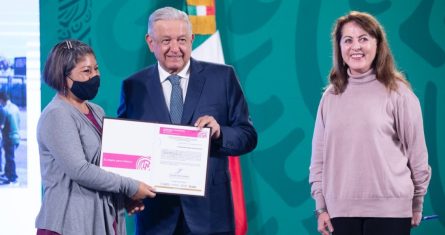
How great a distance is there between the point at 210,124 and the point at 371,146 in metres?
0.63

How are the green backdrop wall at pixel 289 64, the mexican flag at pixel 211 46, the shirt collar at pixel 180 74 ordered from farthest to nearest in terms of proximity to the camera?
1. the green backdrop wall at pixel 289 64
2. the mexican flag at pixel 211 46
3. the shirt collar at pixel 180 74

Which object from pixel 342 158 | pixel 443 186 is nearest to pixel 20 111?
pixel 342 158

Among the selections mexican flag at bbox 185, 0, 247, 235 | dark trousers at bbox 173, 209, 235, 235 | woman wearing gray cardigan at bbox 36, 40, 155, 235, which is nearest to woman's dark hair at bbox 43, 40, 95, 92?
woman wearing gray cardigan at bbox 36, 40, 155, 235

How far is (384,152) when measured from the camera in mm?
2676

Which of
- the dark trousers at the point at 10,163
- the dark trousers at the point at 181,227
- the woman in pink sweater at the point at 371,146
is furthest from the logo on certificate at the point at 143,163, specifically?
the dark trousers at the point at 10,163

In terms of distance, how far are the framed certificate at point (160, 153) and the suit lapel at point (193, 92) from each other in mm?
99

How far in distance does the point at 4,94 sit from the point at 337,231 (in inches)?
104

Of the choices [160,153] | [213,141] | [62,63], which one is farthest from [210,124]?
[62,63]

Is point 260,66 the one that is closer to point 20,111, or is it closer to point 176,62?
point 20,111

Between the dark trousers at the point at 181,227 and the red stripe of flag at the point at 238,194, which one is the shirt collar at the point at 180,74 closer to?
the dark trousers at the point at 181,227

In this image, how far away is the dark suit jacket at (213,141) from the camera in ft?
9.17

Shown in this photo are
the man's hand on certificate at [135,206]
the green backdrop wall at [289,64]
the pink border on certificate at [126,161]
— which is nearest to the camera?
the pink border on certificate at [126,161]

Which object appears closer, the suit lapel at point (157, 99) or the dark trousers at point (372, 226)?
the dark trousers at point (372, 226)

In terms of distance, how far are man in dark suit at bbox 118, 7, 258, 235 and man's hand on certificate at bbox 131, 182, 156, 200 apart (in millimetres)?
132
